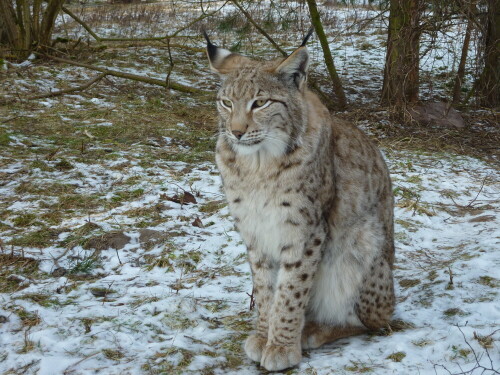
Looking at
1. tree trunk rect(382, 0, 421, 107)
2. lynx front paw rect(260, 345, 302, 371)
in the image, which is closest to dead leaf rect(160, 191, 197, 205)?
lynx front paw rect(260, 345, 302, 371)

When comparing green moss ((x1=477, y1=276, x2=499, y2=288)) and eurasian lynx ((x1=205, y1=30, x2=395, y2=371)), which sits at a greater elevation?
eurasian lynx ((x1=205, y1=30, x2=395, y2=371))

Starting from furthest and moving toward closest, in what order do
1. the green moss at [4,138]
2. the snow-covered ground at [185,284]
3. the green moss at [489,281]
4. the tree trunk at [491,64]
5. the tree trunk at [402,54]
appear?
1. the tree trunk at [491,64]
2. the tree trunk at [402,54]
3. the green moss at [4,138]
4. the green moss at [489,281]
5. the snow-covered ground at [185,284]

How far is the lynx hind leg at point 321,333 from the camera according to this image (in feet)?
11.1

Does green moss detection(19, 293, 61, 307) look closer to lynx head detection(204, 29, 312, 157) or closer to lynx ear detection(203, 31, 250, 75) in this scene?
lynx head detection(204, 29, 312, 157)

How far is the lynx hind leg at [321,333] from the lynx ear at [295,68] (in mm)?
1506

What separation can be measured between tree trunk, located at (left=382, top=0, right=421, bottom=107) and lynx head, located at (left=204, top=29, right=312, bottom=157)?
4.87m

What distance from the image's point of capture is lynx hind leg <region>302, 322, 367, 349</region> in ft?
11.1

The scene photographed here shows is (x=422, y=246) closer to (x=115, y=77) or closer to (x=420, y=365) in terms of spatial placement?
(x=420, y=365)

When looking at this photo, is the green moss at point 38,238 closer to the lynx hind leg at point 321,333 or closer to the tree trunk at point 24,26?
the lynx hind leg at point 321,333

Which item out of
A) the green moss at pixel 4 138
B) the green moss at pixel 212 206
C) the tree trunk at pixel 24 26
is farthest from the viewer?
the tree trunk at pixel 24 26

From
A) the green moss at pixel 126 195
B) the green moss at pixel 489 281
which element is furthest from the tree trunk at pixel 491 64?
the green moss at pixel 126 195

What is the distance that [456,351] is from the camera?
2.90m

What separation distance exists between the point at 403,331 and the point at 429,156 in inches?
167

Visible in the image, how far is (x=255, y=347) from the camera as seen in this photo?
128 inches
